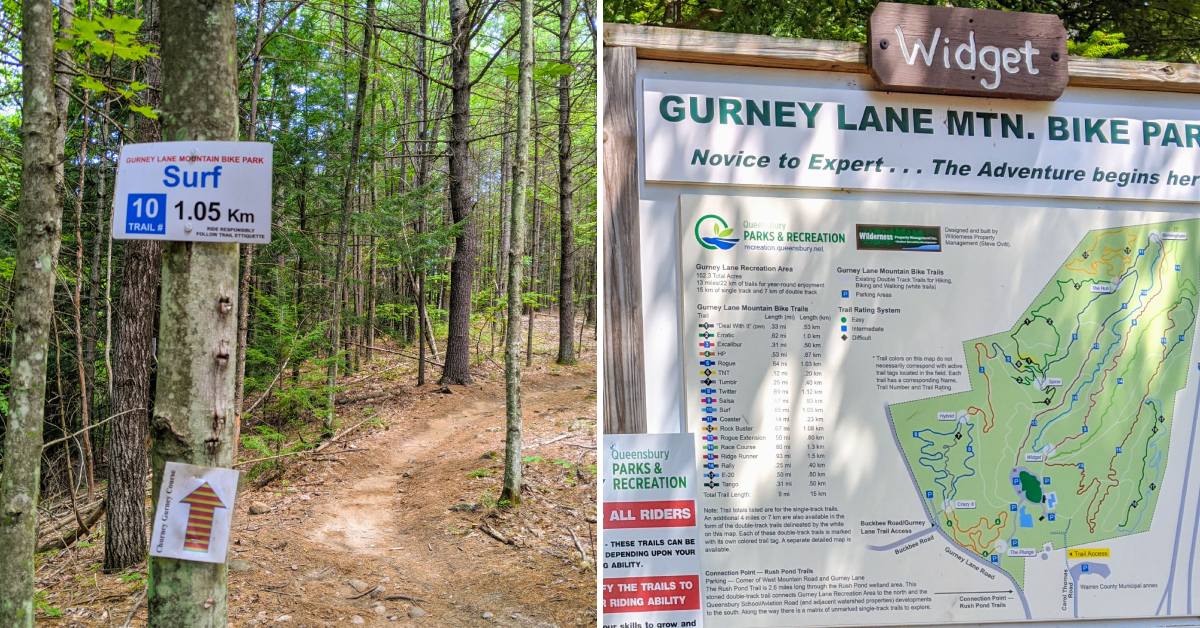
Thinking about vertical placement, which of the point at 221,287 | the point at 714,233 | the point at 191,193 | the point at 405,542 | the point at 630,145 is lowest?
the point at 405,542

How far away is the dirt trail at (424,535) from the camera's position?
572 cm

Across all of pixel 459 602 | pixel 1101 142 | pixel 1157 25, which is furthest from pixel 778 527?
pixel 1157 25

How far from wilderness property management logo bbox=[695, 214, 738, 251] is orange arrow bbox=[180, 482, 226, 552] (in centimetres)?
172

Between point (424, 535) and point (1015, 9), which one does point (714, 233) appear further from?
point (424, 535)

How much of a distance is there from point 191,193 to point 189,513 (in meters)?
1.00

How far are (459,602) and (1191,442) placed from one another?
489 cm

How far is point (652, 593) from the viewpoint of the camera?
2.23 meters

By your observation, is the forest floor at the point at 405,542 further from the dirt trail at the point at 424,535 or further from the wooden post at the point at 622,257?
the wooden post at the point at 622,257

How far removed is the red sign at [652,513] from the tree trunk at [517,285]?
501 centimetres

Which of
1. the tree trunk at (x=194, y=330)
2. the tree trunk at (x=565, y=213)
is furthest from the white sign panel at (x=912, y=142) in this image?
the tree trunk at (x=565, y=213)

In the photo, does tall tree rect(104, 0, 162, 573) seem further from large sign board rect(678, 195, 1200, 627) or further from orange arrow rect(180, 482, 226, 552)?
large sign board rect(678, 195, 1200, 627)

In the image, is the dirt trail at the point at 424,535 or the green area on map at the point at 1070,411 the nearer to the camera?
the green area on map at the point at 1070,411

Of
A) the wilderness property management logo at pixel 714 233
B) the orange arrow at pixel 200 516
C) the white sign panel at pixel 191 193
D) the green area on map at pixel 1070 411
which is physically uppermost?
the white sign panel at pixel 191 193

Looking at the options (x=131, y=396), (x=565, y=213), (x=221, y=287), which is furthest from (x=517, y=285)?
(x=565, y=213)
